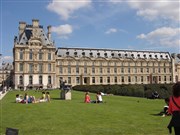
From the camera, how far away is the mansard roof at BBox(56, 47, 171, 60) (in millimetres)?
99887

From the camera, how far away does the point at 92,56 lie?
103m

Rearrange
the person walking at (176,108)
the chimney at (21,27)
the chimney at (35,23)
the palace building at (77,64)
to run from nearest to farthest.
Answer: the person walking at (176,108) < the palace building at (77,64) < the chimney at (35,23) < the chimney at (21,27)

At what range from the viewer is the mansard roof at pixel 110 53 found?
9989 cm

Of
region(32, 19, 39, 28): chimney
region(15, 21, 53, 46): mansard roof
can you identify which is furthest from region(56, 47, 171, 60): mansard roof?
region(32, 19, 39, 28): chimney

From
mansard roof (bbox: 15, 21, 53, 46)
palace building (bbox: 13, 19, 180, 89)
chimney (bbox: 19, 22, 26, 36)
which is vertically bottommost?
palace building (bbox: 13, 19, 180, 89)

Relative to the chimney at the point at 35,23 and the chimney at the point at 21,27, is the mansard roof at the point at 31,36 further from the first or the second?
the chimney at the point at 35,23

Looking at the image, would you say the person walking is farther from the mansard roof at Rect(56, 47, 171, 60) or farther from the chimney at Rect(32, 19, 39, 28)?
the mansard roof at Rect(56, 47, 171, 60)

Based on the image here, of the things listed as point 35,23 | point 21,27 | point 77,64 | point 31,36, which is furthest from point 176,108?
point 77,64

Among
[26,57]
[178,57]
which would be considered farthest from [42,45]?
[178,57]

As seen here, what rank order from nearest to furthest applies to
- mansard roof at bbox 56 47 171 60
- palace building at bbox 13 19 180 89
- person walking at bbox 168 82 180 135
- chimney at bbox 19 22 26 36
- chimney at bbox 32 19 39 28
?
person walking at bbox 168 82 180 135, palace building at bbox 13 19 180 89, chimney at bbox 32 19 39 28, chimney at bbox 19 22 26 36, mansard roof at bbox 56 47 171 60

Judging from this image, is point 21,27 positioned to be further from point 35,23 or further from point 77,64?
point 77,64

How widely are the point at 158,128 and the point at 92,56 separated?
9057 cm

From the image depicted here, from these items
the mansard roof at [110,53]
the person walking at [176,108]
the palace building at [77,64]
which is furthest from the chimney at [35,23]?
the person walking at [176,108]

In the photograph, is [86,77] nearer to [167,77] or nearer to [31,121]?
[167,77]
